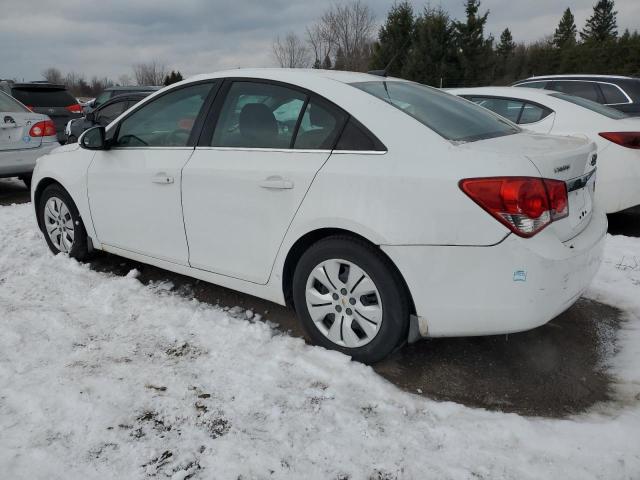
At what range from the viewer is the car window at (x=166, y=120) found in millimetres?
3500

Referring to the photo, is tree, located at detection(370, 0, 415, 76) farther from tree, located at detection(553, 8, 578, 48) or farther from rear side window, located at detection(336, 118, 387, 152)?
A: rear side window, located at detection(336, 118, 387, 152)

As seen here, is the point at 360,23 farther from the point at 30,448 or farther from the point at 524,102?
the point at 30,448

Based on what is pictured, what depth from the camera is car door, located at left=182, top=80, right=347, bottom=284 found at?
2865 mm

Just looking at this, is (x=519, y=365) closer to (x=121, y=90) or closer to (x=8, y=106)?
(x=8, y=106)

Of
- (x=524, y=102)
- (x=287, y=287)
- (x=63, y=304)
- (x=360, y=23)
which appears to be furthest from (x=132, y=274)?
(x=360, y=23)

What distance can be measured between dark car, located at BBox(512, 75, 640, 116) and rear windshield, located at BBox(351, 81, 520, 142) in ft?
17.7

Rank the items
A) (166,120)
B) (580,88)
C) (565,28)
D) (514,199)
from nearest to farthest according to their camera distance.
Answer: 1. (514,199)
2. (166,120)
3. (580,88)
4. (565,28)

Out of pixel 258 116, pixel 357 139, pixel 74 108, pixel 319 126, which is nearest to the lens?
pixel 357 139

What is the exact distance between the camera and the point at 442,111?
119 inches

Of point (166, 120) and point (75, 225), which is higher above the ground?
point (166, 120)

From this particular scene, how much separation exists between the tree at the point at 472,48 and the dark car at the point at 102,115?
26855 millimetres

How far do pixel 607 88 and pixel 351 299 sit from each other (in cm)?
705

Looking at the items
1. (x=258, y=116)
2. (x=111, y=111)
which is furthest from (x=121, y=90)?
(x=258, y=116)

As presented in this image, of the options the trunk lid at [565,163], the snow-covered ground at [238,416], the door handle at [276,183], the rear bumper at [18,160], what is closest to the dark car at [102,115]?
the rear bumper at [18,160]
